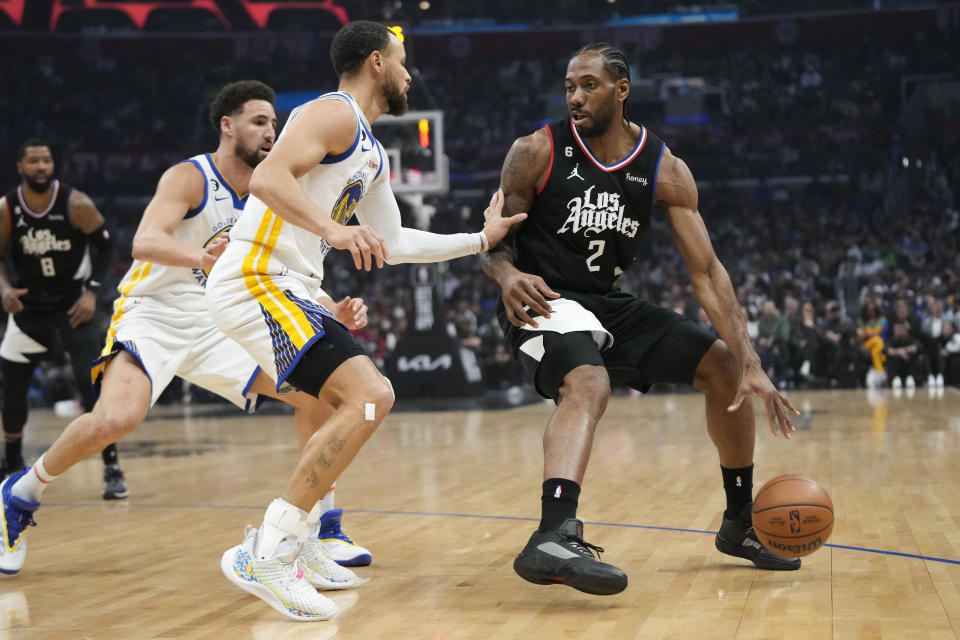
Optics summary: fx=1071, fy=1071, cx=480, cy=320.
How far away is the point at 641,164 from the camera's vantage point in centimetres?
413

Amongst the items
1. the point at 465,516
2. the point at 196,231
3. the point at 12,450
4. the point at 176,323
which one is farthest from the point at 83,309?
the point at 465,516

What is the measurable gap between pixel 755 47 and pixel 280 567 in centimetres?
2908

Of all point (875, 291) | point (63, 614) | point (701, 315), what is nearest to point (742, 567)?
point (63, 614)

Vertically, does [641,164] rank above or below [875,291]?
above

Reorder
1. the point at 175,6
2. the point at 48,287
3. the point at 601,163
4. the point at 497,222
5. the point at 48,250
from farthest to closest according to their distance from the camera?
the point at 175,6
the point at 48,287
the point at 48,250
the point at 601,163
the point at 497,222

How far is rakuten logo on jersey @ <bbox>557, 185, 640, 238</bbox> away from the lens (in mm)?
4113

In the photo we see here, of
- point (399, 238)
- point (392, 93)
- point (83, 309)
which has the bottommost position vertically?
point (83, 309)

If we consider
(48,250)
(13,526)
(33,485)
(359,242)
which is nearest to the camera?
(359,242)

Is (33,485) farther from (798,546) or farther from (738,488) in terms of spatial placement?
(798,546)

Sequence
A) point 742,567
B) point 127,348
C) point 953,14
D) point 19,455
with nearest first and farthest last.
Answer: point 742,567
point 127,348
point 19,455
point 953,14

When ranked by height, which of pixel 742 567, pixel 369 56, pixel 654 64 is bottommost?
pixel 742 567

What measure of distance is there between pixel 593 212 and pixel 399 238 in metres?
0.75

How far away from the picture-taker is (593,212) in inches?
162

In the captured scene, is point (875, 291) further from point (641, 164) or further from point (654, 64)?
point (641, 164)
